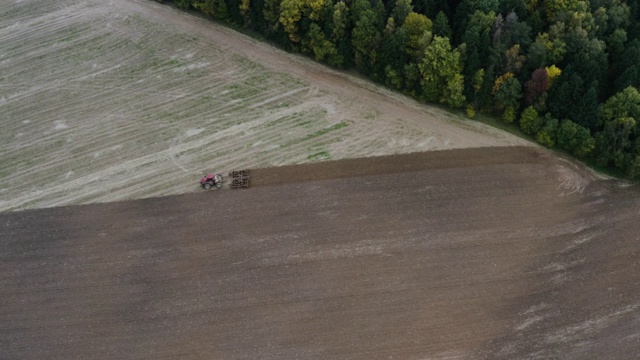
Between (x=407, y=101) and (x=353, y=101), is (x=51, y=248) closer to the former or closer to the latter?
(x=353, y=101)

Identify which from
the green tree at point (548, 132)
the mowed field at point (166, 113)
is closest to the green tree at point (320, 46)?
the mowed field at point (166, 113)

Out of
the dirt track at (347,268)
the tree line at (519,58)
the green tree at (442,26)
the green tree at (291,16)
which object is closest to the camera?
the dirt track at (347,268)

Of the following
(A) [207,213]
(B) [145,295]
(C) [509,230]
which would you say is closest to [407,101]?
(C) [509,230]

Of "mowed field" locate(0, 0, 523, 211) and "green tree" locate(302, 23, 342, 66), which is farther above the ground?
"green tree" locate(302, 23, 342, 66)

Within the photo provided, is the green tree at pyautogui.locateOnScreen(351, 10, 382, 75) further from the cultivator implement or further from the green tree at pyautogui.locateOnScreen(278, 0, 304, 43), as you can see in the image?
the cultivator implement

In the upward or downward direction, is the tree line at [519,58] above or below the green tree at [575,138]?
above

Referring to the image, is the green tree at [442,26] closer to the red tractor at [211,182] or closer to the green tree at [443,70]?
the green tree at [443,70]

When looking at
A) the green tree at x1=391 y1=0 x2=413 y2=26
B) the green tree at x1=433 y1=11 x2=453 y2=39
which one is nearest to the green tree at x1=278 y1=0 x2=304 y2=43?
the green tree at x1=391 y1=0 x2=413 y2=26
